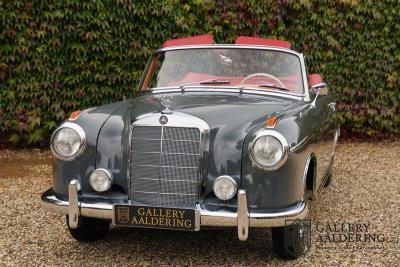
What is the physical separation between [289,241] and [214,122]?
3.08 ft

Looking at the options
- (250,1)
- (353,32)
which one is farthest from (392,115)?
(250,1)

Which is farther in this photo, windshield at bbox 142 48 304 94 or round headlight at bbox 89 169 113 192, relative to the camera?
windshield at bbox 142 48 304 94

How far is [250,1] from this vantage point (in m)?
8.27

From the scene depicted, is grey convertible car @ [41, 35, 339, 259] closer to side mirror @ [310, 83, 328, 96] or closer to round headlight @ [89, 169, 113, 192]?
round headlight @ [89, 169, 113, 192]

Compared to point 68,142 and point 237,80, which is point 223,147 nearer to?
point 68,142

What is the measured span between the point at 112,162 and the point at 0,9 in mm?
4605

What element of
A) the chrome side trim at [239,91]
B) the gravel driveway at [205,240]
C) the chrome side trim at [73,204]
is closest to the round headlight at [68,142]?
the chrome side trim at [73,204]

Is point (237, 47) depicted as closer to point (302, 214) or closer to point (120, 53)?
point (302, 214)

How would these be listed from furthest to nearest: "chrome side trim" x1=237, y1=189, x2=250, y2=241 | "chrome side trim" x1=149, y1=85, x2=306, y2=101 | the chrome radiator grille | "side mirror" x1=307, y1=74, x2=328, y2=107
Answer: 1. "side mirror" x1=307, y1=74, x2=328, y2=107
2. "chrome side trim" x1=149, y1=85, x2=306, y2=101
3. the chrome radiator grille
4. "chrome side trim" x1=237, y1=189, x2=250, y2=241

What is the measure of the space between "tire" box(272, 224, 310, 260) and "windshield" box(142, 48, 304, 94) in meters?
1.32

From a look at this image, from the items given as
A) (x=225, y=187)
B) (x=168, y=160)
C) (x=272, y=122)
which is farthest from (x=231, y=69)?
(x=225, y=187)

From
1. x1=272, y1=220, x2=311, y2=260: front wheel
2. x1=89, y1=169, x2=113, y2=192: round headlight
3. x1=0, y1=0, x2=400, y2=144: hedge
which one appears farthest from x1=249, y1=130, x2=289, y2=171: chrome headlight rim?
x1=0, y1=0, x2=400, y2=144: hedge

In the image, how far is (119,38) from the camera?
7926 mm

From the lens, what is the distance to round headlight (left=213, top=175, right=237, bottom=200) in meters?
3.61
